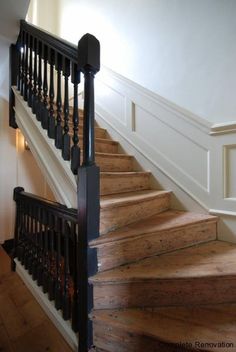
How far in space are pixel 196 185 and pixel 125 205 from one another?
0.71 m

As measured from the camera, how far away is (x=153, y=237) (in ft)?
4.16

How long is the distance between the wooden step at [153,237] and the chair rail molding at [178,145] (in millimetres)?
184

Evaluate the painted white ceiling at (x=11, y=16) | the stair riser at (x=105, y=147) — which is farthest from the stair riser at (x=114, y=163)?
the painted white ceiling at (x=11, y=16)

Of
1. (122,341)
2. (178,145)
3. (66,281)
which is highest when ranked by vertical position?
(178,145)

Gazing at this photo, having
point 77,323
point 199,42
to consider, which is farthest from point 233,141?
point 77,323

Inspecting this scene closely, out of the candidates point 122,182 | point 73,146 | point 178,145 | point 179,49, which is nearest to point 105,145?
point 122,182

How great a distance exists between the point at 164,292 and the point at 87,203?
61 centimetres

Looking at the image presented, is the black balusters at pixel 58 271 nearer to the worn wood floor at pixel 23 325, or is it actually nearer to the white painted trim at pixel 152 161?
the worn wood floor at pixel 23 325

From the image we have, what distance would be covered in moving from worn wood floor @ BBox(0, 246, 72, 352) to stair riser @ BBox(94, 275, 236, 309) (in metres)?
0.48

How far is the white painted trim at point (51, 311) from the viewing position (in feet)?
4.02

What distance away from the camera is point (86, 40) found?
1088 millimetres

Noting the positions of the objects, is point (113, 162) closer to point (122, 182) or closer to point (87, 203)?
point (122, 182)

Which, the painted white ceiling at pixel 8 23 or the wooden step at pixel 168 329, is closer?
the wooden step at pixel 168 329

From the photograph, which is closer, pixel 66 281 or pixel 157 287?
pixel 157 287
